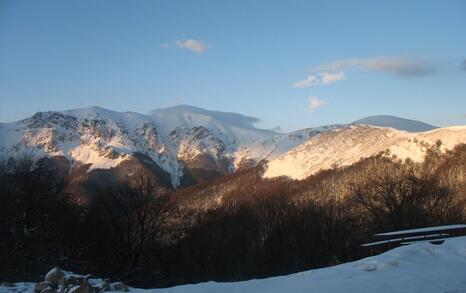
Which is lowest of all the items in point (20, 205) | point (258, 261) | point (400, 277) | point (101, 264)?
point (258, 261)

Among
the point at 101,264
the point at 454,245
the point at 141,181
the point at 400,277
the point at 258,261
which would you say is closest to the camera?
the point at 400,277

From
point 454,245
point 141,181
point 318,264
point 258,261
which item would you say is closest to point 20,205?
point 141,181

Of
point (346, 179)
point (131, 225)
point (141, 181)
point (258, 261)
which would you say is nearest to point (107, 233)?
point (131, 225)

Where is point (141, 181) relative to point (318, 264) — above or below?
above

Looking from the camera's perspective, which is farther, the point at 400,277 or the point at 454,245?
the point at 454,245

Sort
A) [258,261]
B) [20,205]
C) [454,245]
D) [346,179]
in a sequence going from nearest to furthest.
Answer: [454,245], [20,205], [258,261], [346,179]

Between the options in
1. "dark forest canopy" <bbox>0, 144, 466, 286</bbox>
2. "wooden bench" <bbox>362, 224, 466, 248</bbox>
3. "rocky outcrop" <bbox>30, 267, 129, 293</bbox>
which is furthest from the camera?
"dark forest canopy" <bbox>0, 144, 466, 286</bbox>

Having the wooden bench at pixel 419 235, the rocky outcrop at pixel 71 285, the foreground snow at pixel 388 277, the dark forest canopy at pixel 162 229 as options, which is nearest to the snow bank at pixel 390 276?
the foreground snow at pixel 388 277

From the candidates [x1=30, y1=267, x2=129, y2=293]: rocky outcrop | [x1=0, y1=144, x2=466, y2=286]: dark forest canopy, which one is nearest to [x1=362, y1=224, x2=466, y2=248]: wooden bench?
[x1=30, y1=267, x2=129, y2=293]: rocky outcrop

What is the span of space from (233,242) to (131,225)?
161ft

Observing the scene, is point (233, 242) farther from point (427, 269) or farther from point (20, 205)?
point (427, 269)

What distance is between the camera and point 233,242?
91.0 meters

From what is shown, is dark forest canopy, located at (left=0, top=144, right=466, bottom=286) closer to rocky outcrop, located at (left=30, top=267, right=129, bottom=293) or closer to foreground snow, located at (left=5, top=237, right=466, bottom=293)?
rocky outcrop, located at (left=30, top=267, right=129, bottom=293)

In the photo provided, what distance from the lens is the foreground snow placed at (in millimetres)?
15168
